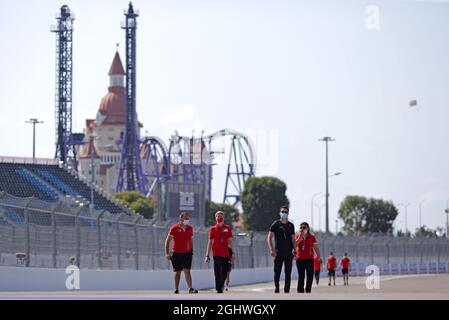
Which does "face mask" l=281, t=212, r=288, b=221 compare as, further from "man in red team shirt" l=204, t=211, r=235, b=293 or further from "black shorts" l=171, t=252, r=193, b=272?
"black shorts" l=171, t=252, r=193, b=272

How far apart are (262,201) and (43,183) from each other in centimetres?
5823

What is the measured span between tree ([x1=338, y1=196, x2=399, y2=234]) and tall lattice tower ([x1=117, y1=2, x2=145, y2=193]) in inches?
1030

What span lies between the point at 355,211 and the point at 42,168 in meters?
73.7

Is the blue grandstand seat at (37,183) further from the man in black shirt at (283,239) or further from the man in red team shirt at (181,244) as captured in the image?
the man in black shirt at (283,239)

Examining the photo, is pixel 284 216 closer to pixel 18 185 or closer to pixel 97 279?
pixel 97 279

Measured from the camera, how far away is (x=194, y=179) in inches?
6393

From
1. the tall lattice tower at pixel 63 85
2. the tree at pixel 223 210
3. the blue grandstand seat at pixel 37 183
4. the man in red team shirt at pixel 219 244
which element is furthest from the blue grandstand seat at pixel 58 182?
the man in red team shirt at pixel 219 244

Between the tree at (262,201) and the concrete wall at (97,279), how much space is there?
101162 mm

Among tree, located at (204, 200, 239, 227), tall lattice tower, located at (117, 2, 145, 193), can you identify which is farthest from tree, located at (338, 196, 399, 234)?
tall lattice tower, located at (117, 2, 145, 193)

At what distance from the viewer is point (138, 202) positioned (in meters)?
133

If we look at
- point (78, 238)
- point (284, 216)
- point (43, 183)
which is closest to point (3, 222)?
point (78, 238)

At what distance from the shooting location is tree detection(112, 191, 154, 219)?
132 metres
